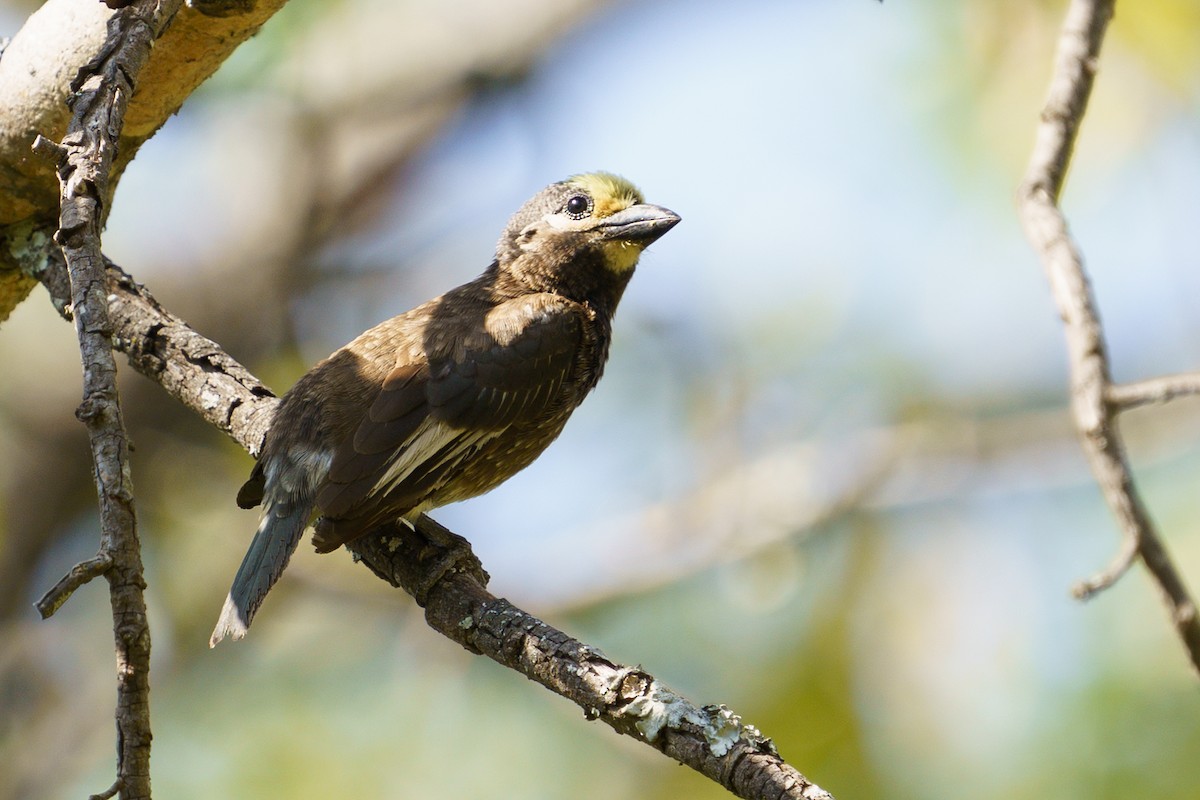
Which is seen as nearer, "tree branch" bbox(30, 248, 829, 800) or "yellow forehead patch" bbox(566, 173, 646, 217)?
"tree branch" bbox(30, 248, 829, 800)

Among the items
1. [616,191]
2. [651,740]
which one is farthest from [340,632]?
[651,740]

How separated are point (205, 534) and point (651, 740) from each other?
580cm

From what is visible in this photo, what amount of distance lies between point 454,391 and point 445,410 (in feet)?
0.24

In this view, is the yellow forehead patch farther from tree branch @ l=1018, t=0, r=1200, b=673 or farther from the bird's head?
tree branch @ l=1018, t=0, r=1200, b=673

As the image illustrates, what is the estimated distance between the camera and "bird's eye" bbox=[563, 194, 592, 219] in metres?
4.49

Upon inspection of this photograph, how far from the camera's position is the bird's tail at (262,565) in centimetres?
312

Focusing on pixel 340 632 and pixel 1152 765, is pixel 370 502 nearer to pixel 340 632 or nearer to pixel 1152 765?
pixel 1152 765

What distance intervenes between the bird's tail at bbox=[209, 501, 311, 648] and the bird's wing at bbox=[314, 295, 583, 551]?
15 centimetres

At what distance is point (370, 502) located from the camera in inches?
131

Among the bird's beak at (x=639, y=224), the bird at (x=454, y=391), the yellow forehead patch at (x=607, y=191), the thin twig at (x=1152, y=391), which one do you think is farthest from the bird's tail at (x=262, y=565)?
the thin twig at (x=1152, y=391)

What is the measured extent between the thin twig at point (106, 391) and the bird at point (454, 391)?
3.81 ft

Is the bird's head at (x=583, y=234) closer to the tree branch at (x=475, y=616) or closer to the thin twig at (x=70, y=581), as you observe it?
the tree branch at (x=475, y=616)

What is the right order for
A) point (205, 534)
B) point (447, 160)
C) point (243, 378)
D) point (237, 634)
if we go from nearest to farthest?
point (237, 634) → point (243, 378) → point (205, 534) → point (447, 160)

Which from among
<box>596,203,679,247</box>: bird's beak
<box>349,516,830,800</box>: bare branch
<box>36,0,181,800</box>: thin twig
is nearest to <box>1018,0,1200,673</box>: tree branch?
<box>349,516,830,800</box>: bare branch
